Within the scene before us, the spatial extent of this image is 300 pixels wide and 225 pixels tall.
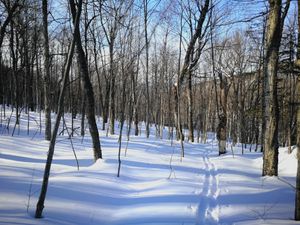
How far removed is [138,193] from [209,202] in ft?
5.60

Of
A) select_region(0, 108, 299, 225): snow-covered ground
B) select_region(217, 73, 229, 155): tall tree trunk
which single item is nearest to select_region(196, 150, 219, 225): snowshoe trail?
select_region(0, 108, 299, 225): snow-covered ground

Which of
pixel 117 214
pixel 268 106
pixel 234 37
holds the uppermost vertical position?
pixel 234 37

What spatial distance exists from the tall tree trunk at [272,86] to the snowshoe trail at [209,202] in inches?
72.4

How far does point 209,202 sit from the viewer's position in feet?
24.0

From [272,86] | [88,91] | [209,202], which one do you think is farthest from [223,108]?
[209,202]

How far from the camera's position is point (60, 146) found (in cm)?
1382

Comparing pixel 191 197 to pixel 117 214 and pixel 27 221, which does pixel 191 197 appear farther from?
pixel 27 221

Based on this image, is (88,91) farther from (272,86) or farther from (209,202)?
(272,86)

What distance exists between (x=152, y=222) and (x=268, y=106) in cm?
572

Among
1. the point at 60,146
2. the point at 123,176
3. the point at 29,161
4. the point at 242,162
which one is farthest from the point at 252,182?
the point at 60,146

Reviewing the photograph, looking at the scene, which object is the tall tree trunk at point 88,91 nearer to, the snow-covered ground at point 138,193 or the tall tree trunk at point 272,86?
the snow-covered ground at point 138,193

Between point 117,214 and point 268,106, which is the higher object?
point 268,106

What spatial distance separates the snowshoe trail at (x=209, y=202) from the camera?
6.11m

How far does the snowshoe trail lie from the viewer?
6115 millimetres
